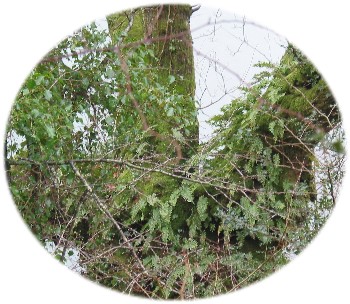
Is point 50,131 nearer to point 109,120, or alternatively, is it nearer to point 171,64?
point 109,120

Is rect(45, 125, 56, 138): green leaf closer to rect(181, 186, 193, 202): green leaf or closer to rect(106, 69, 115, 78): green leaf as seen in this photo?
rect(106, 69, 115, 78): green leaf

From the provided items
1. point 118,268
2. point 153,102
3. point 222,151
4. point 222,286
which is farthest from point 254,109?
point 118,268

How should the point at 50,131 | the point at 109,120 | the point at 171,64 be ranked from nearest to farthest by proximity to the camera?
the point at 50,131 < the point at 109,120 < the point at 171,64

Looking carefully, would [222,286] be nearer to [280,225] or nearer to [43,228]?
[280,225]

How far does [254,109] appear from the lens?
4520 millimetres

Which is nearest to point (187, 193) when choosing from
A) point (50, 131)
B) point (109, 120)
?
point (109, 120)

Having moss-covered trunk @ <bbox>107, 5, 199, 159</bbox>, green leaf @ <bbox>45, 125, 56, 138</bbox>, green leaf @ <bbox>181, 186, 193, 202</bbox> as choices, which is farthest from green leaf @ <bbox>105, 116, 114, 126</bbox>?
green leaf @ <bbox>181, 186, 193, 202</bbox>

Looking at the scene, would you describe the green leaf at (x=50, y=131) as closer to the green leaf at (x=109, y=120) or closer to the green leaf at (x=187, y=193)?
the green leaf at (x=109, y=120)

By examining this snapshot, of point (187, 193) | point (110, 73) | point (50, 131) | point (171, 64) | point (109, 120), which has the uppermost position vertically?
point (171, 64)

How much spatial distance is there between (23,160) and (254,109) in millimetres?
2091

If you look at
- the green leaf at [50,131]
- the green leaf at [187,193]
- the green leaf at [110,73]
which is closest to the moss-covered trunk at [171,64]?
the green leaf at [110,73]

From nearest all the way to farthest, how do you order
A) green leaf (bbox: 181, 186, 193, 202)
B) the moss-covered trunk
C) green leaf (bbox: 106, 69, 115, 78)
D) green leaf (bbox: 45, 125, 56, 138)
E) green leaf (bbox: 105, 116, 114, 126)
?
green leaf (bbox: 45, 125, 56, 138)
green leaf (bbox: 106, 69, 115, 78)
green leaf (bbox: 105, 116, 114, 126)
the moss-covered trunk
green leaf (bbox: 181, 186, 193, 202)

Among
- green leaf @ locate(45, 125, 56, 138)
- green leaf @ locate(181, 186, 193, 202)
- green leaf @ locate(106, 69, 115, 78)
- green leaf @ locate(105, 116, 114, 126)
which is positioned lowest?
green leaf @ locate(181, 186, 193, 202)

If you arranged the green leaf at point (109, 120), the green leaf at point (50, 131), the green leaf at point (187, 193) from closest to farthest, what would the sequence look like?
1. the green leaf at point (50, 131)
2. the green leaf at point (109, 120)
3. the green leaf at point (187, 193)
